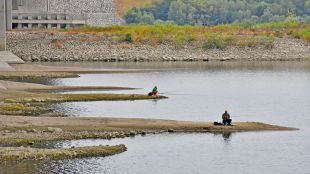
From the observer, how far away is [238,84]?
8369cm

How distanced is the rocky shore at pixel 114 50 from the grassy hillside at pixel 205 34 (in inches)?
39.5

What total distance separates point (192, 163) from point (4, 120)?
11623mm

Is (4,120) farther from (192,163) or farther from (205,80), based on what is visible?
(205,80)

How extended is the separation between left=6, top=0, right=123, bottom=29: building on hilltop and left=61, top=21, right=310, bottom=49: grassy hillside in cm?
1139

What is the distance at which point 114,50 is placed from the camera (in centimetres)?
12631

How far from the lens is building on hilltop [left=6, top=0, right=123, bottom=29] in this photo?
147 meters

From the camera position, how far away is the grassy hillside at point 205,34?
13000 centimetres

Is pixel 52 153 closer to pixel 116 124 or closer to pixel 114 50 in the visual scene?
pixel 116 124

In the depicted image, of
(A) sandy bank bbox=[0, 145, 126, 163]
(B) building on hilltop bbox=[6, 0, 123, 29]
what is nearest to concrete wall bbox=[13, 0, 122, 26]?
(B) building on hilltop bbox=[6, 0, 123, 29]

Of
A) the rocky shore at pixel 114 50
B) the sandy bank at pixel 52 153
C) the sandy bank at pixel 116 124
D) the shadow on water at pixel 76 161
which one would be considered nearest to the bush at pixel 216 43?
the rocky shore at pixel 114 50

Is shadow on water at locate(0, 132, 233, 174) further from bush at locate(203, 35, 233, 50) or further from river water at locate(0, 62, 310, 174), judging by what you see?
bush at locate(203, 35, 233, 50)

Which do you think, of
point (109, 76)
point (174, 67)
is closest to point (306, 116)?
point (109, 76)

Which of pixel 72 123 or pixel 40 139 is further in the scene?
pixel 72 123

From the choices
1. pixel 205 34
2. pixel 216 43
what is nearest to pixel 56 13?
pixel 205 34
